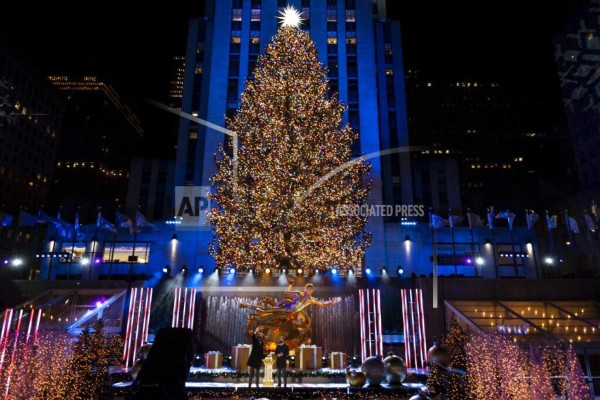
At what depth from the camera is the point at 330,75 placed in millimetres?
37094

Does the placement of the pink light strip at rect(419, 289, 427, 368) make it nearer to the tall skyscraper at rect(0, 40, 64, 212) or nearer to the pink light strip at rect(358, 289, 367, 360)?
the pink light strip at rect(358, 289, 367, 360)

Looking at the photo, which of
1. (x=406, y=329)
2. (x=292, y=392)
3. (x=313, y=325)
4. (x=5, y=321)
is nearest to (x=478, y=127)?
(x=406, y=329)

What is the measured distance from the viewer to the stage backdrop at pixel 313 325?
18.1 metres

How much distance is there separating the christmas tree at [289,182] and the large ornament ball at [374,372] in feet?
27.0

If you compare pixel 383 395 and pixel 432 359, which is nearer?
pixel 383 395

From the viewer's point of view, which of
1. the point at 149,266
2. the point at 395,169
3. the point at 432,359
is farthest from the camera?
the point at 395,169

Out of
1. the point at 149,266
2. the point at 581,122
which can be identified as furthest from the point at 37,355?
the point at 581,122

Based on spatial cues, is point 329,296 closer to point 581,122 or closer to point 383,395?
point 383,395

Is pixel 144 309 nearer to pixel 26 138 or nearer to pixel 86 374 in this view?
pixel 86 374

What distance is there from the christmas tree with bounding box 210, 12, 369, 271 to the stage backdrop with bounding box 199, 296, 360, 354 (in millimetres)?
2710

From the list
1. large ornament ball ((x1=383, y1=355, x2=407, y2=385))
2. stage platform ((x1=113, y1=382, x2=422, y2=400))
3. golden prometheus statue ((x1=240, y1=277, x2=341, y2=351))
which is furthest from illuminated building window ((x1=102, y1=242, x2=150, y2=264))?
large ornament ball ((x1=383, y1=355, x2=407, y2=385))

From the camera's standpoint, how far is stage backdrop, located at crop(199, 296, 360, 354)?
59.4 ft

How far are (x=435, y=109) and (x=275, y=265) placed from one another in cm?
8225

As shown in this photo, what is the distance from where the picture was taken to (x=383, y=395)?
37.9ft
